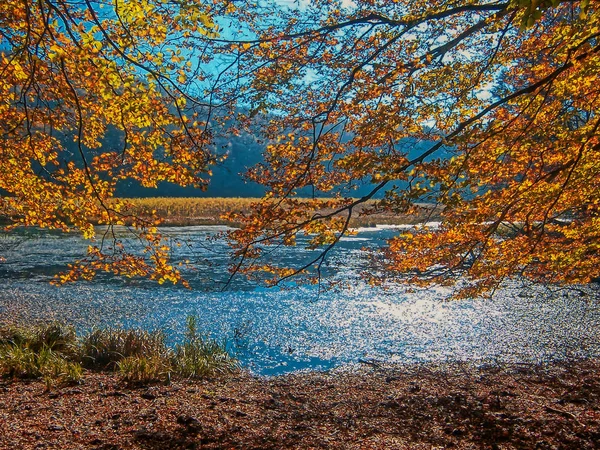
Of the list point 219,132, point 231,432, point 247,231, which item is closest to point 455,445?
point 231,432

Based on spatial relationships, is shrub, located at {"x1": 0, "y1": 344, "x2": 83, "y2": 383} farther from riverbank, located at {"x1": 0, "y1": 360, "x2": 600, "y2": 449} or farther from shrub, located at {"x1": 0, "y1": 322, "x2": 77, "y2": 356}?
shrub, located at {"x1": 0, "y1": 322, "x2": 77, "y2": 356}

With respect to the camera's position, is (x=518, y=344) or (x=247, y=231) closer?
(x=247, y=231)

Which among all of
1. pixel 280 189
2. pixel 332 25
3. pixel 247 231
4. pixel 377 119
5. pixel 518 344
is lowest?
pixel 518 344

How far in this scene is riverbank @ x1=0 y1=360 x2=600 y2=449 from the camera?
13.5ft

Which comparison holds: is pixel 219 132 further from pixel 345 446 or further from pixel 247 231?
pixel 345 446

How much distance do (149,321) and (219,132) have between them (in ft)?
18.1

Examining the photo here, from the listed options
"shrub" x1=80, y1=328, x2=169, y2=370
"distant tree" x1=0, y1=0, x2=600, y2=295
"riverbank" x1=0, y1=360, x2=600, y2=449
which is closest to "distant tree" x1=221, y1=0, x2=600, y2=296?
"distant tree" x1=0, y1=0, x2=600, y2=295

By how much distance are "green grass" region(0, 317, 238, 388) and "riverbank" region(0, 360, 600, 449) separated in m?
0.30

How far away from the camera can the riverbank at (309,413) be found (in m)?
4.10

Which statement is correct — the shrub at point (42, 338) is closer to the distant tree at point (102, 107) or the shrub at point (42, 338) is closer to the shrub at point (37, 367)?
the shrub at point (37, 367)

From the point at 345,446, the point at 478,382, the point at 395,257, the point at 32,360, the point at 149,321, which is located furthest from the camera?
the point at 149,321

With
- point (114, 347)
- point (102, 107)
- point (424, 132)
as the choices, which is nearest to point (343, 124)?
point (424, 132)

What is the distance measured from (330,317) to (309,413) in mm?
5486

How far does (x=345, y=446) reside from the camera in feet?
13.4
